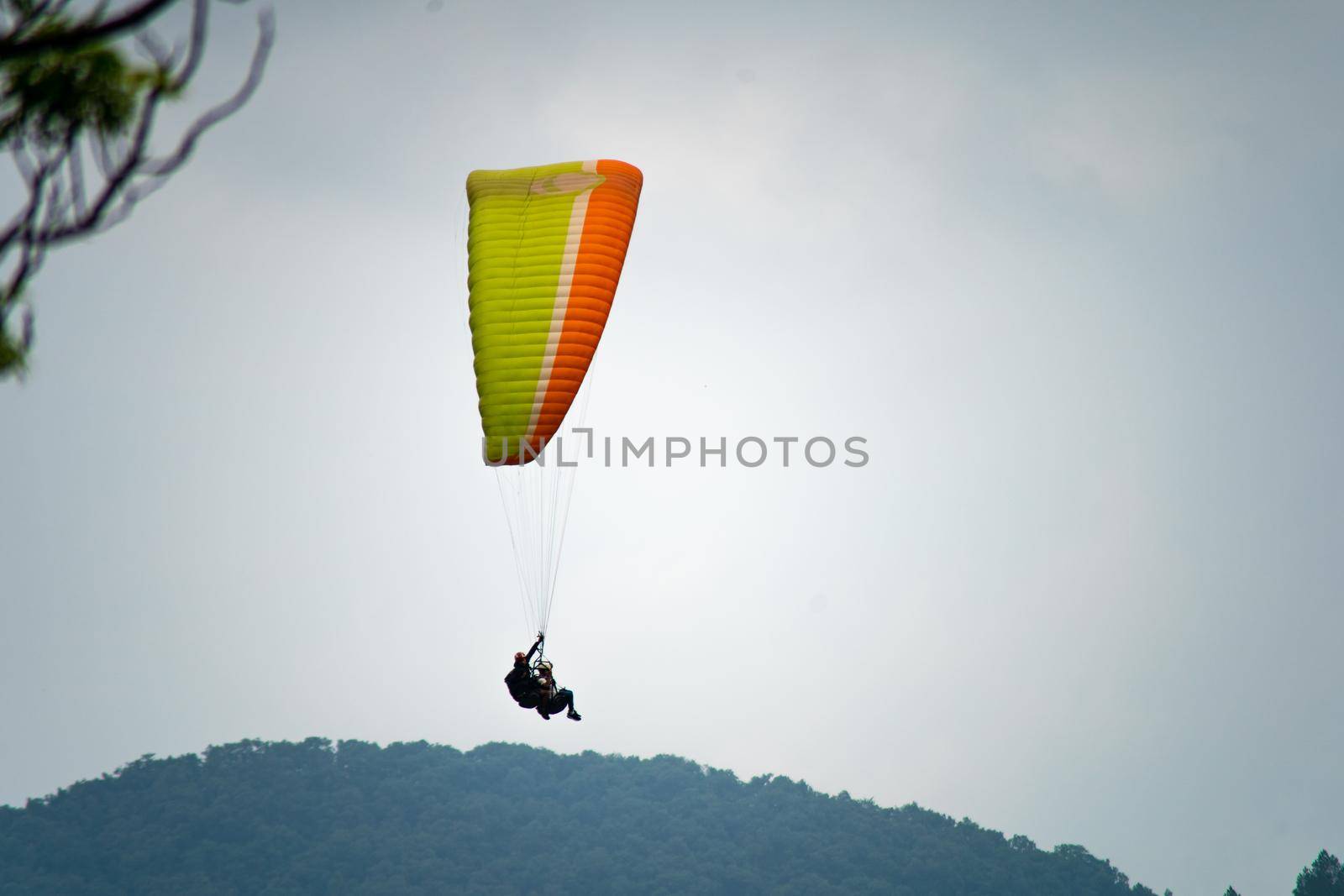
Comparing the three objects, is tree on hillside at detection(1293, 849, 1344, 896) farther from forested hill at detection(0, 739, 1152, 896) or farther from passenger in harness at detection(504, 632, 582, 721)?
passenger in harness at detection(504, 632, 582, 721)

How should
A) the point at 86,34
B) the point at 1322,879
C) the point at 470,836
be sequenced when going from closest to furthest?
the point at 86,34 < the point at 1322,879 < the point at 470,836

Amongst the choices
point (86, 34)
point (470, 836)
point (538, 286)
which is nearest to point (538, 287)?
point (538, 286)

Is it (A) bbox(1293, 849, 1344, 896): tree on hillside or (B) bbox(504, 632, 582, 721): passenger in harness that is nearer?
(B) bbox(504, 632, 582, 721): passenger in harness

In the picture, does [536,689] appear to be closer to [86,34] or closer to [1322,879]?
[86,34]

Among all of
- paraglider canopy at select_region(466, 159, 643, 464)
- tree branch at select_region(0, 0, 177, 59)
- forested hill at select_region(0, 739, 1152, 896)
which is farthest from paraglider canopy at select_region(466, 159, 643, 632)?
forested hill at select_region(0, 739, 1152, 896)

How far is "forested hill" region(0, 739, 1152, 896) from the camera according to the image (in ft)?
359

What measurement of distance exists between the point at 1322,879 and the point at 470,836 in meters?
58.2

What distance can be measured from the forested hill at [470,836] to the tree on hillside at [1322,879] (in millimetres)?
14089

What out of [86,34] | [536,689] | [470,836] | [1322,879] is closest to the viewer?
[86,34]

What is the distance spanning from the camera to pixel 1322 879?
10606 centimetres

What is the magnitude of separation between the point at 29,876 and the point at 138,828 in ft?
25.1

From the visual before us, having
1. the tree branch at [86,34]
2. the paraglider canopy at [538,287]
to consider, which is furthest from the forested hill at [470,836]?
the tree branch at [86,34]

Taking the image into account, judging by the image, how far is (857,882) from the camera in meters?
112

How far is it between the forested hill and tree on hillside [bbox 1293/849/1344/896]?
14.1 metres
